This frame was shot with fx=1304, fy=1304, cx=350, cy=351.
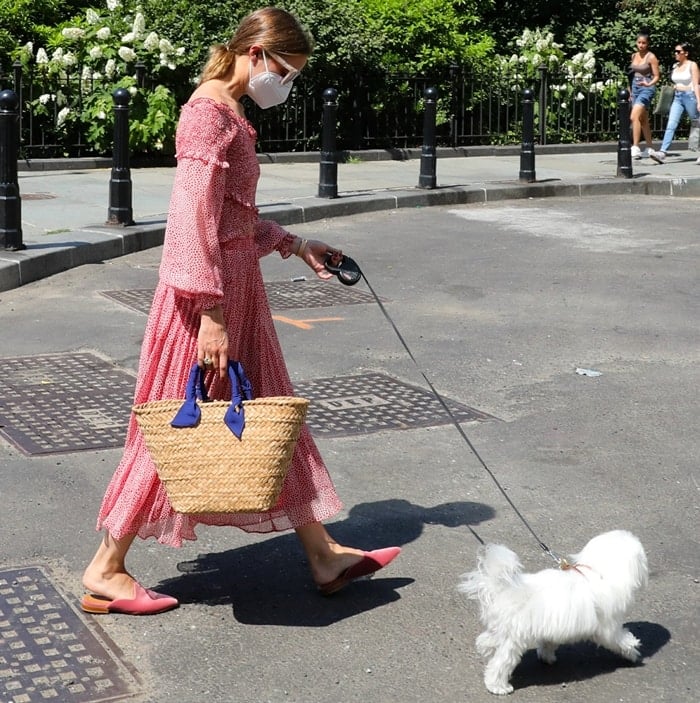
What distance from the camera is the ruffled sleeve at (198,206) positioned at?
12.8ft

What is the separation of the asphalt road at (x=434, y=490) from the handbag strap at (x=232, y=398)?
703mm

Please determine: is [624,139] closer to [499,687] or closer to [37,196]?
[37,196]

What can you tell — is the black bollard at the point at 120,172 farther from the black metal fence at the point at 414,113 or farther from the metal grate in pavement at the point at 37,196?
the black metal fence at the point at 414,113

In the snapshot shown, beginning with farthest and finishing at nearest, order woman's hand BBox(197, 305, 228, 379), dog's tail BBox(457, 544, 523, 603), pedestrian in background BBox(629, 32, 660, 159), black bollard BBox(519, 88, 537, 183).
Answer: pedestrian in background BBox(629, 32, 660, 159) < black bollard BBox(519, 88, 537, 183) < woman's hand BBox(197, 305, 228, 379) < dog's tail BBox(457, 544, 523, 603)

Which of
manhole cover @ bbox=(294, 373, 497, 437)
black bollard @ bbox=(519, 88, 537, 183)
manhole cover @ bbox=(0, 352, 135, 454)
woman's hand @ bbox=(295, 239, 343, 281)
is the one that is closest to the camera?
woman's hand @ bbox=(295, 239, 343, 281)

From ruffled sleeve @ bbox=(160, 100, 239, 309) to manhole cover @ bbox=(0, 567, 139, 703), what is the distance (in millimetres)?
1104

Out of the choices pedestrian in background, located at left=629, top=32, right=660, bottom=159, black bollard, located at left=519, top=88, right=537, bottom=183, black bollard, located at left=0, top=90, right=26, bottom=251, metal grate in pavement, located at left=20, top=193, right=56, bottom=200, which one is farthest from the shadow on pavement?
pedestrian in background, located at left=629, top=32, right=660, bottom=159

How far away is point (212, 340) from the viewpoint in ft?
13.2

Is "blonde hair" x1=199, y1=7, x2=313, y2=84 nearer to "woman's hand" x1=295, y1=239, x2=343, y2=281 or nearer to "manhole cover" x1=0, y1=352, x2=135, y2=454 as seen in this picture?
"woman's hand" x1=295, y1=239, x2=343, y2=281

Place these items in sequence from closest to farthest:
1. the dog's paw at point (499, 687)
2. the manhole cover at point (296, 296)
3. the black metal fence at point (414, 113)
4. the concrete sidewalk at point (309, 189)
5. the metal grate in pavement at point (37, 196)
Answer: the dog's paw at point (499, 687) → the manhole cover at point (296, 296) → the concrete sidewalk at point (309, 189) → the metal grate in pavement at point (37, 196) → the black metal fence at point (414, 113)

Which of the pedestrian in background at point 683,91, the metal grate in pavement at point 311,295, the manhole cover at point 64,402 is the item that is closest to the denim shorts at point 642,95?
the pedestrian in background at point 683,91

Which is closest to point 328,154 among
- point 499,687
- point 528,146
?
point 528,146

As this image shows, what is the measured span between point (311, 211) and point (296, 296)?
3807mm

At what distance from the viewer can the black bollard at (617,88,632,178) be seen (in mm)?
16250
